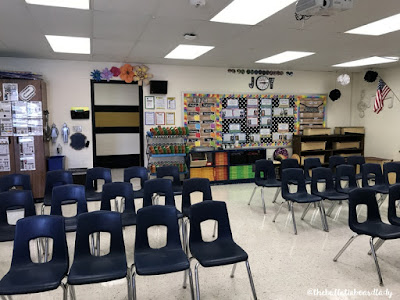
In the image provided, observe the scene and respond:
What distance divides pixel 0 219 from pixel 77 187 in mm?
810

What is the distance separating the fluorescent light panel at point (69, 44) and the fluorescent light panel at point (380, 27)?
397cm

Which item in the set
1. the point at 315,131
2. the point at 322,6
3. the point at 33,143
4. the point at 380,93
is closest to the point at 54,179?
the point at 33,143

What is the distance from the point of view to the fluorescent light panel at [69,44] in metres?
4.72

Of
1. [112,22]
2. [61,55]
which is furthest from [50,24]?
[61,55]

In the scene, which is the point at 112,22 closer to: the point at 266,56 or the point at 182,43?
the point at 182,43

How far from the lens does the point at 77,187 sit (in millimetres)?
3488

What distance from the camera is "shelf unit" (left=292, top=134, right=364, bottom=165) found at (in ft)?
25.7

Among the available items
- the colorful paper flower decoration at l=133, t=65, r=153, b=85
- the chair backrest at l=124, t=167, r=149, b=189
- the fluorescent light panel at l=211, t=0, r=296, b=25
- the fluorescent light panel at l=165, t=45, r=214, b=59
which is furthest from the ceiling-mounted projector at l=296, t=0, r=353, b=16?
the colorful paper flower decoration at l=133, t=65, r=153, b=85

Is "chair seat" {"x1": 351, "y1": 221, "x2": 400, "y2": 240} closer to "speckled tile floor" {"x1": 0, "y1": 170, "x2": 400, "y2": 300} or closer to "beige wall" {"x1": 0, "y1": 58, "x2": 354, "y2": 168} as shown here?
"speckled tile floor" {"x1": 0, "y1": 170, "x2": 400, "y2": 300}

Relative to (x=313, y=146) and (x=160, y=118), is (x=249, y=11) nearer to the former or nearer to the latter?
(x=160, y=118)

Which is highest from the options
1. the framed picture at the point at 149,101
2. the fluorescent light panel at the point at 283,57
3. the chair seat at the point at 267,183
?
the fluorescent light panel at the point at 283,57

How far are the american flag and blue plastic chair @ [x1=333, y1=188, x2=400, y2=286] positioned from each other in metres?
4.90

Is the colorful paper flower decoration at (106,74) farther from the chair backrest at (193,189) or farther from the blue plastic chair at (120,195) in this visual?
the chair backrest at (193,189)

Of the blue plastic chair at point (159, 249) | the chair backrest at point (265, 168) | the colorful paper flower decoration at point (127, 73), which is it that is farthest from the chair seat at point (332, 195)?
the colorful paper flower decoration at point (127, 73)
